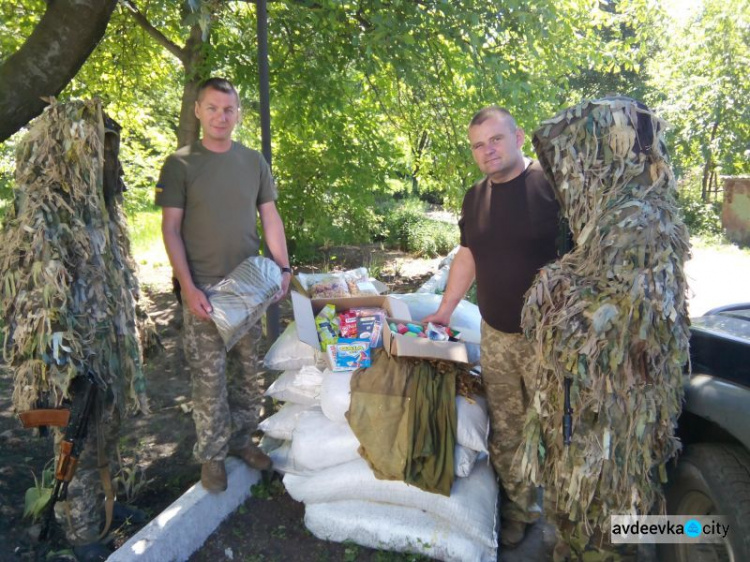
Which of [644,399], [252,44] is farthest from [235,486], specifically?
[252,44]

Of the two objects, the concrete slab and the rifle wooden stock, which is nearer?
the rifle wooden stock

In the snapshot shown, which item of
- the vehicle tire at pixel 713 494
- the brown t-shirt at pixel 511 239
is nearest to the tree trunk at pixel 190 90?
the brown t-shirt at pixel 511 239

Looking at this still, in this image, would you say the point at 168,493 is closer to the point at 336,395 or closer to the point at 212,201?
the point at 336,395

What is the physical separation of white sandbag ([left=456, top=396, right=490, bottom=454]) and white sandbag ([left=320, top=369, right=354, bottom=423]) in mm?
591

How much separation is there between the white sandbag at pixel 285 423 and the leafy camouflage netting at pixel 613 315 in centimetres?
160

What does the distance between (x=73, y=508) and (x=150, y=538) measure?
1.36 feet

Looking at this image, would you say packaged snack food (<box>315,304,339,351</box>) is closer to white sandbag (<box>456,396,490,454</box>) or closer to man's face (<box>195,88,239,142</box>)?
white sandbag (<box>456,396,490,454</box>)

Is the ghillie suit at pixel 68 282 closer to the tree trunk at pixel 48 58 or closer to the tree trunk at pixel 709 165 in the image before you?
the tree trunk at pixel 48 58

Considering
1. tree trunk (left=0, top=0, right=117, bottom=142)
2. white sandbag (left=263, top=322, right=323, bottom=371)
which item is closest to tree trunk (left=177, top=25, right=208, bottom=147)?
tree trunk (left=0, top=0, right=117, bottom=142)

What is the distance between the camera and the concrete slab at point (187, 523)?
2.63 m

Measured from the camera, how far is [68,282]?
2.58 metres

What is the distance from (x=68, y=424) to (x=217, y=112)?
1.64m

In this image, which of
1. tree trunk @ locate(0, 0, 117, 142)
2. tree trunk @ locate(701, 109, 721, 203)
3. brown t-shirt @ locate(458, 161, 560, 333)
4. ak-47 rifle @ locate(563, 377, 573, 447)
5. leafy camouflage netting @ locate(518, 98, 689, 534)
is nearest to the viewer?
leafy camouflage netting @ locate(518, 98, 689, 534)

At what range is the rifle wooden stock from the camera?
249 centimetres
